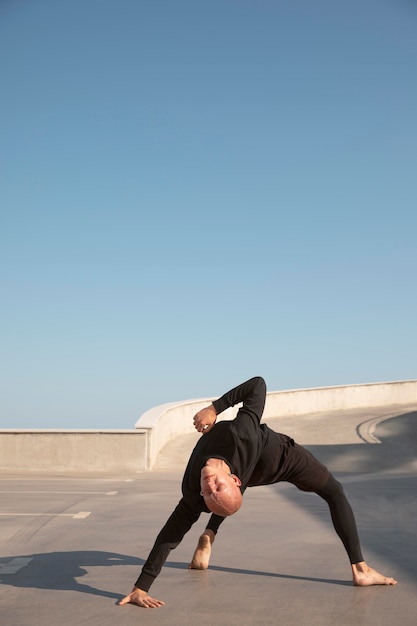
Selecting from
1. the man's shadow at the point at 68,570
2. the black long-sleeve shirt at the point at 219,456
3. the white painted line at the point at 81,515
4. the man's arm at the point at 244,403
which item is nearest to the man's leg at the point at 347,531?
the man's shadow at the point at 68,570

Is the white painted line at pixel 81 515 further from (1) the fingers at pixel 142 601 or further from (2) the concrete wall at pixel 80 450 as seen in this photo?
(2) the concrete wall at pixel 80 450

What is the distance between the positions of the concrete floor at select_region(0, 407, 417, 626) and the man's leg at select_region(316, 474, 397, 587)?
0.09 meters

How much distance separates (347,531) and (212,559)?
1.50 meters

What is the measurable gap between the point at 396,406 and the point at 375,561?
2663 cm

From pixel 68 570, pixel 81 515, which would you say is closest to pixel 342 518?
pixel 68 570

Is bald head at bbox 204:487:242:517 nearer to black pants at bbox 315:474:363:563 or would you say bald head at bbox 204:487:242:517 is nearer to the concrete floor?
the concrete floor

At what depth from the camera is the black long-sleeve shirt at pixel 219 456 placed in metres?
4.47

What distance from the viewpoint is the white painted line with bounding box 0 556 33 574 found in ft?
18.5

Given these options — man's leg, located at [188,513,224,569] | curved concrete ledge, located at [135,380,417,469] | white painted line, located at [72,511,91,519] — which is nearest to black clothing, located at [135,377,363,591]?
man's leg, located at [188,513,224,569]

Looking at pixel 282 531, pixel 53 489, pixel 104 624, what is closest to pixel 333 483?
pixel 104 624

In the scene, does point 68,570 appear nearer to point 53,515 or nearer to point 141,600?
point 141,600

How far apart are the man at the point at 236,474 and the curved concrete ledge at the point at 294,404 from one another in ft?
36.2

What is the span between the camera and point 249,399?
4699mm

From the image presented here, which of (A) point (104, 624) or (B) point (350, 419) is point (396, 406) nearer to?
(B) point (350, 419)
